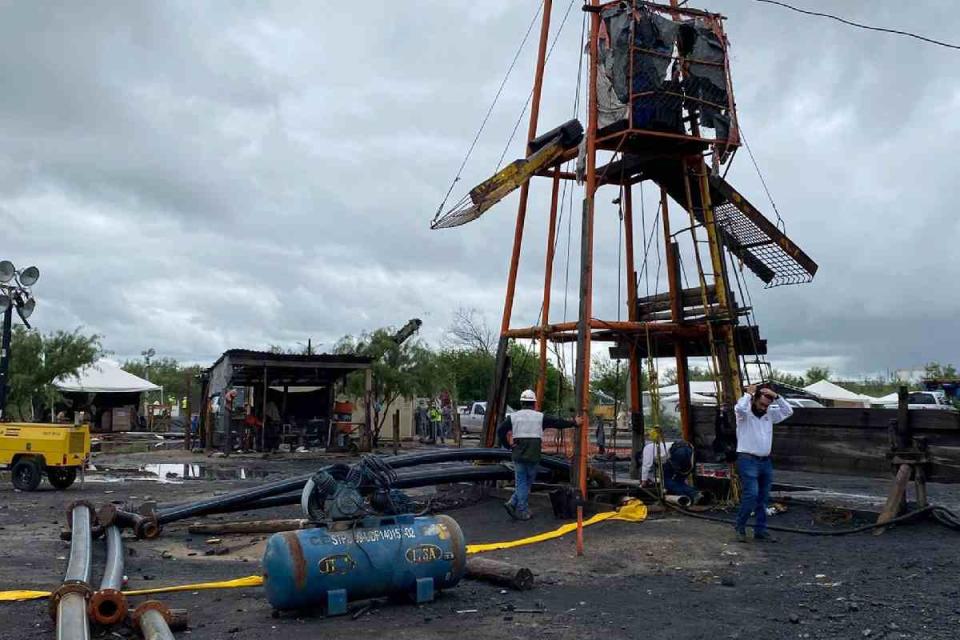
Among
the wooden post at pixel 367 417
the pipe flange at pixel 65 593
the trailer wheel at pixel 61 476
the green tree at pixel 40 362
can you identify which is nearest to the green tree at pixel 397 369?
the wooden post at pixel 367 417

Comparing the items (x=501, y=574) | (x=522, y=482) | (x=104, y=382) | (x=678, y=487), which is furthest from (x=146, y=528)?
(x=104, y=382)

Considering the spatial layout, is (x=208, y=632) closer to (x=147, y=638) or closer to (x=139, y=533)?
(x=147, y=638)

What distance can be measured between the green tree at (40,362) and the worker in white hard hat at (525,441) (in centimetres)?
2696

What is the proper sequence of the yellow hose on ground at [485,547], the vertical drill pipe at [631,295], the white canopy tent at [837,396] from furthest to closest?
the white canopy tent at [837,396] → the vertical drill pipe at [631,295] → the yellow hose on ground at [485,547]

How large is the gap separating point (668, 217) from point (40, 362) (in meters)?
28.1

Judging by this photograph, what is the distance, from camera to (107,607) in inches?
267

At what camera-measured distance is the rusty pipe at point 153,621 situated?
615 cm

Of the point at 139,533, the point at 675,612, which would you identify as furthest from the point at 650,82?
the point at 139,533

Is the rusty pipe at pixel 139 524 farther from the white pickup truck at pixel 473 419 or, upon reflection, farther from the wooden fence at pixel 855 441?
the white pickup truck at pixel 473 419

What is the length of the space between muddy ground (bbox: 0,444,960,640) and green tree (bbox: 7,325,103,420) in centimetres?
2246

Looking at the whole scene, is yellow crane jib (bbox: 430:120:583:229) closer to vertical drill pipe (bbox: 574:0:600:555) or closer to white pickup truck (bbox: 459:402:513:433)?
vertical drill pipe (bbox: 574:0:600:555)

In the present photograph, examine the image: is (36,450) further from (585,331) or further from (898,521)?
(898,521)

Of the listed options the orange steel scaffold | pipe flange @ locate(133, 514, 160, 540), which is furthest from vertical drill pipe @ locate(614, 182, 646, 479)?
pipe flange @ locate(133, 514, 160, 540)

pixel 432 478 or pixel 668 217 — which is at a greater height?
pixel 668 217
